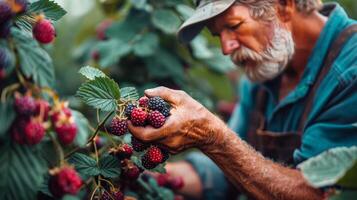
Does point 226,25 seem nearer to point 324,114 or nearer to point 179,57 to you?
point 324,114

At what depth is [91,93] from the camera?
1.47 meters

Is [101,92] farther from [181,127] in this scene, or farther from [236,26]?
[236,26]

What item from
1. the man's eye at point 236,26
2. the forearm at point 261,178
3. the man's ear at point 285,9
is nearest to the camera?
the forearm at point 261,178

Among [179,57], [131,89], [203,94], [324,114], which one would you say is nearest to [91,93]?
[131,89]

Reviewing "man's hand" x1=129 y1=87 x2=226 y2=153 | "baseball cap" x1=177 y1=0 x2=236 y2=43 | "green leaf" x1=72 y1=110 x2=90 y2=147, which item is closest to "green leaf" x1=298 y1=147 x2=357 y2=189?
"man's hand" x1=129 y1=87 x2=226 y2=153

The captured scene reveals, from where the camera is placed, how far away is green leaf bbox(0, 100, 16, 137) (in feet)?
4.08

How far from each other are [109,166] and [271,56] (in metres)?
0.91

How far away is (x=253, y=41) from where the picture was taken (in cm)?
210

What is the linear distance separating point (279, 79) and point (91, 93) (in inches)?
48.8

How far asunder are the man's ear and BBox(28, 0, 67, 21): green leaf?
0.97 meters

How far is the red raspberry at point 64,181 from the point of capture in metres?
1.31

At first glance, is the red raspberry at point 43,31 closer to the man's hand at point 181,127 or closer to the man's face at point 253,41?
the man's hand at point 181,127

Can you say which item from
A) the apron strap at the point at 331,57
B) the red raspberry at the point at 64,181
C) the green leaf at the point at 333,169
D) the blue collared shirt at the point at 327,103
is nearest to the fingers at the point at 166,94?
the red raspberry at the point at 64,181

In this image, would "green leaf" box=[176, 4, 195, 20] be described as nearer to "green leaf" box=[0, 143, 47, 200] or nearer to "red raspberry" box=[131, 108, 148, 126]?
"red raspberry" box=[131, 108, 148, 126]
